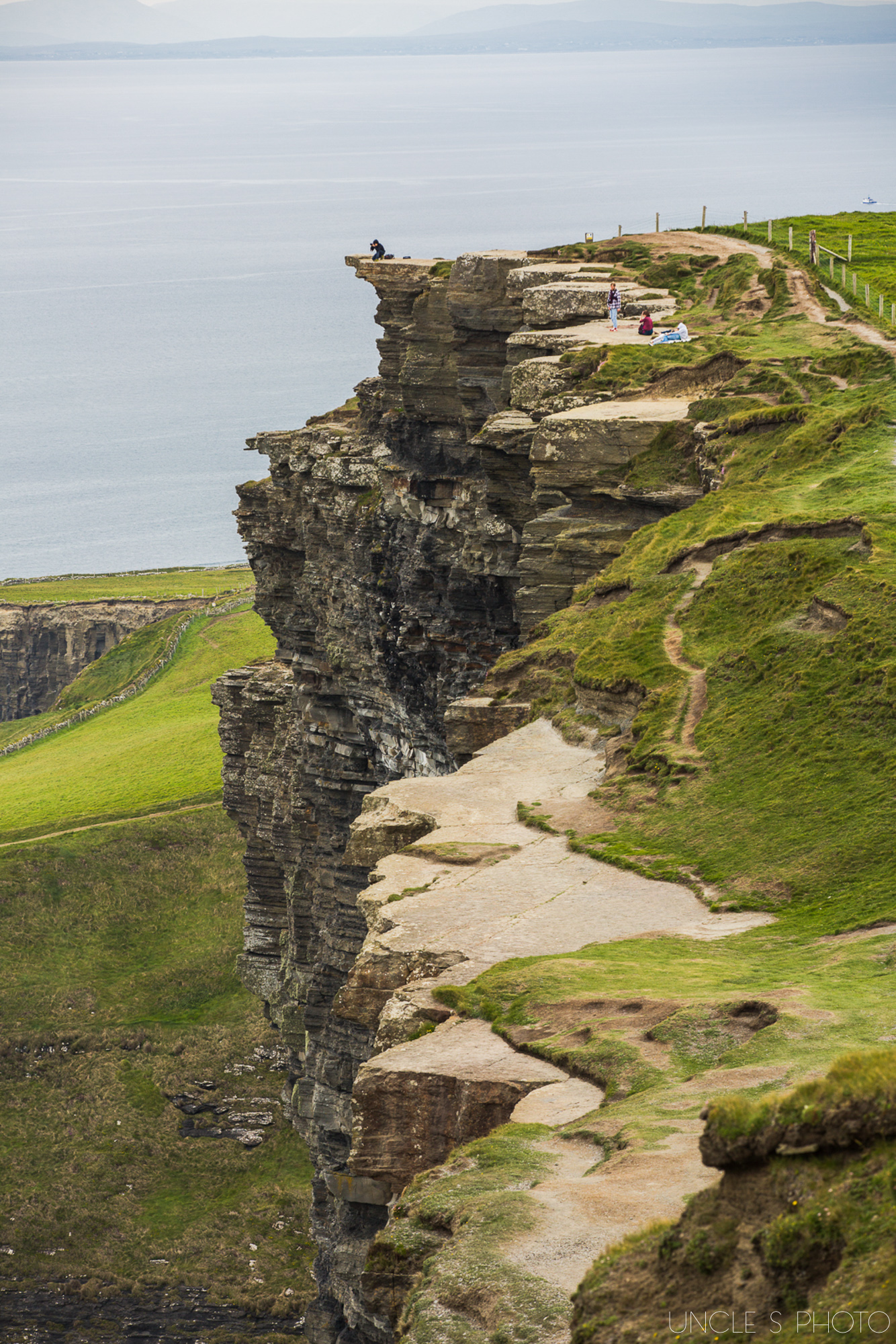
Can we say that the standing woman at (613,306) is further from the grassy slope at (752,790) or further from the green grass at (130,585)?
the green grass at (130,585)

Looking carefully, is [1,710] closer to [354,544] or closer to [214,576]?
[214,576]

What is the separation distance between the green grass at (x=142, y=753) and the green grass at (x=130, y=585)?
16054 millimetres

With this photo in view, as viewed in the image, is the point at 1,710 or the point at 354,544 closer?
the point at 354,544

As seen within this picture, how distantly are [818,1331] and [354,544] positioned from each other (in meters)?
54.6

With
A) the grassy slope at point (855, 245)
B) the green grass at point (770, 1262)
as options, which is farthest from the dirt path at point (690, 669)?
the grassy slope at point (855, 245)

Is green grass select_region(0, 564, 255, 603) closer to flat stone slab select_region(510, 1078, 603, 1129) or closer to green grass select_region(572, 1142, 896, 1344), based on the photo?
flat stone slab select_region(510, 1078, 603, 1129)

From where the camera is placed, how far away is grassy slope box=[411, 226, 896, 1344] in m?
14.6

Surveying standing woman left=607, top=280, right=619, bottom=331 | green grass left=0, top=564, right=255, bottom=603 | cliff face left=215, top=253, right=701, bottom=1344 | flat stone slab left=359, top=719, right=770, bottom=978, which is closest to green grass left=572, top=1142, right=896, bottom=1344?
flat stone slab left=359, top=719, right=770, bottom=978

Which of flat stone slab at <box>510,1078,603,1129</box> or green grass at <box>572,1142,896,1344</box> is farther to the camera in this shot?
flat stone slab at <box>510,1078,603,1129</box>

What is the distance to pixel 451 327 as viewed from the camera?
60156mm

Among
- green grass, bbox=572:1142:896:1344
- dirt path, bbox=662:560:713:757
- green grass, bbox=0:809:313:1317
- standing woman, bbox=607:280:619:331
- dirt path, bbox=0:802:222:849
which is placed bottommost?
green grass, bbox=0:809:313:1317

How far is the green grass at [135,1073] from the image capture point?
181ft

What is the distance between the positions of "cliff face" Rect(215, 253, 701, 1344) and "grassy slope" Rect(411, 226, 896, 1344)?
3.30m

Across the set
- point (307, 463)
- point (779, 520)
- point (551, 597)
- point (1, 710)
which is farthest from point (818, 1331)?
point (1, 710)
